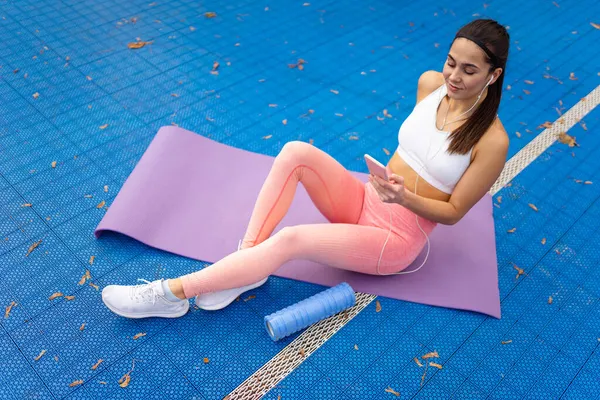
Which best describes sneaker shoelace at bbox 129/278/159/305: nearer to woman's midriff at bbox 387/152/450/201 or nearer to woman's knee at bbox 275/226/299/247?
woman's knee at bbox 275/226/299/247

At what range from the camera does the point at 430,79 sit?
2.05 metres

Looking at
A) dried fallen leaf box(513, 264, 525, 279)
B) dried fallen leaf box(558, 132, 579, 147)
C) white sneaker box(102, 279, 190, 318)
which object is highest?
dried fallen leaf box(558, 132, 579, 147)

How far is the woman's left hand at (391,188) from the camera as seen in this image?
5.57 feet

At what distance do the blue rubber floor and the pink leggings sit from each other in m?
0.26

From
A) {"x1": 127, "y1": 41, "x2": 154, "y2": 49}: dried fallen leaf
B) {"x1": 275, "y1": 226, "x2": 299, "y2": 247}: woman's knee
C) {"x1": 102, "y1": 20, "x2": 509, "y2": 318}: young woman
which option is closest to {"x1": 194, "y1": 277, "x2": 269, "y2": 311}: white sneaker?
{"x1": 102, "y1": 20, "x2": 509, "y2": 318}: young woman

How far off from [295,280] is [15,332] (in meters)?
1.17

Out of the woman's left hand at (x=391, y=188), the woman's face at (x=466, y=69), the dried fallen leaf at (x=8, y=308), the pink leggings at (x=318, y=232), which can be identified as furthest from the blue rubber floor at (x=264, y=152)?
the woman's face at (x=466, y=69)

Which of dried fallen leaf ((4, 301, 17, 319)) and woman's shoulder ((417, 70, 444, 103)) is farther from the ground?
woman's shoulder ((417, 70, 444, 103))

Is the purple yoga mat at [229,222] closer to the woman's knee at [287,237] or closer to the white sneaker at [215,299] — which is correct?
the white sneaker at [215,299]

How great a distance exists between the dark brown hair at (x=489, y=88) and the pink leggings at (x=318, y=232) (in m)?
0.39

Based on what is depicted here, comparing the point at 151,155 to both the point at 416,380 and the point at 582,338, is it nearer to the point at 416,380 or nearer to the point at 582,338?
the point at 416,380

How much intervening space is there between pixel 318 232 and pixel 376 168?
403 millimetres

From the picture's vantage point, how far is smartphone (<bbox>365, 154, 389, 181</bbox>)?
5.46ft

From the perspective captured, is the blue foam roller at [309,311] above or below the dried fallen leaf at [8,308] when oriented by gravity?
above
